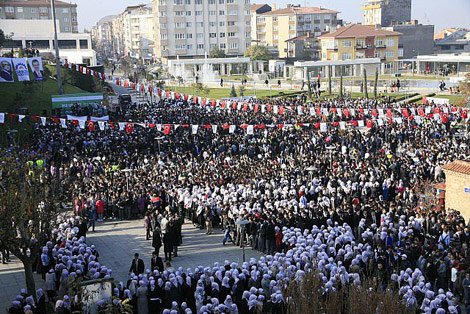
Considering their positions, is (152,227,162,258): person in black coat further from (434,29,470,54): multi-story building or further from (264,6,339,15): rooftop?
(264,6,339,15): rooftop

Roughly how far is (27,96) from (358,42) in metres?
49.5

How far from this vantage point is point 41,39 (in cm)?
8038

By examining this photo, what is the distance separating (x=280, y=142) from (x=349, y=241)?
14.1 m

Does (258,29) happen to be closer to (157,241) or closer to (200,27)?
(200,27)

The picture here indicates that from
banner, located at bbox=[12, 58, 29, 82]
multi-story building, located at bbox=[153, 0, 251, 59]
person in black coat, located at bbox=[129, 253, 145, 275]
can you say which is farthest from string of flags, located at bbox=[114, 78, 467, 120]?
multi-story building, located at bbox=[153, 0, 251, 59]

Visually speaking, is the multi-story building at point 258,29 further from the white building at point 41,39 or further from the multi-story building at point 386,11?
the white building at point 41,39

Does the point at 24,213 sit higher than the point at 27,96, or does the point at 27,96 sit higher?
the point at 27,96

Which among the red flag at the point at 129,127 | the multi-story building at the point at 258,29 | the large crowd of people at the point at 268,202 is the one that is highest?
the multi-story building at the point at 258,29

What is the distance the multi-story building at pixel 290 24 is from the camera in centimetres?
10581

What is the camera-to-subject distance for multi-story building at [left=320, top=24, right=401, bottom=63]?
79.3 m

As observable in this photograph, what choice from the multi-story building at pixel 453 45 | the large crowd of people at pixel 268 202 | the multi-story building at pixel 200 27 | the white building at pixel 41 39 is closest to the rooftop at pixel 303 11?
the multi-story building at pixel 200 27

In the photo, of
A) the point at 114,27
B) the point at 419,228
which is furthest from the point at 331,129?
the point at 114,27

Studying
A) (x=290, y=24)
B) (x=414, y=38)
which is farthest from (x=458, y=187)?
(x=290, y=24)

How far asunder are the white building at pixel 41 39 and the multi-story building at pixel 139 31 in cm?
3803
